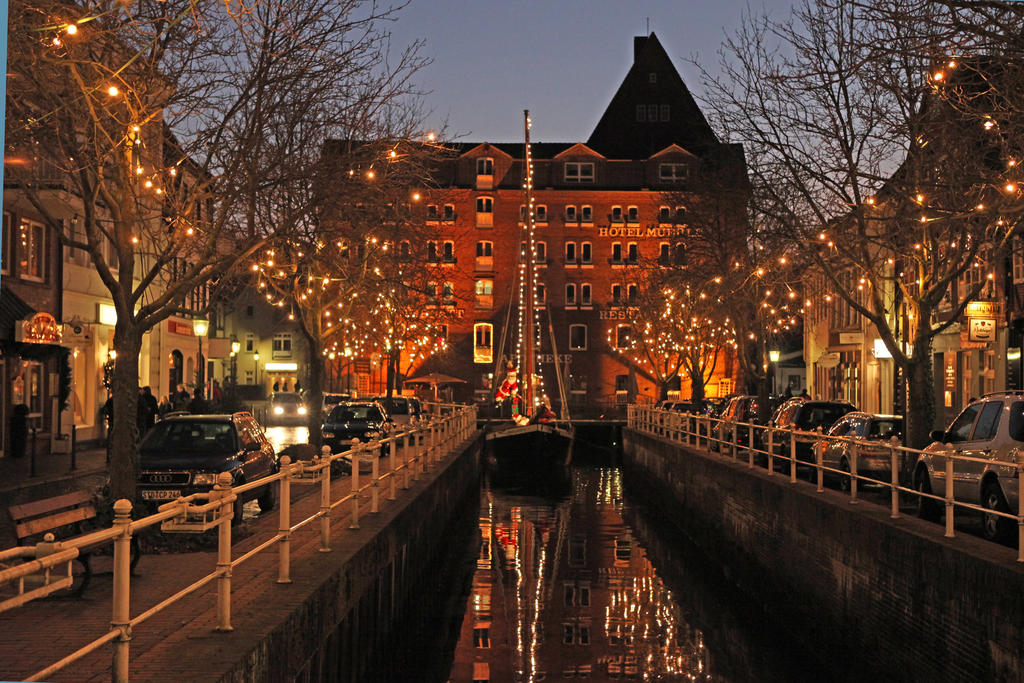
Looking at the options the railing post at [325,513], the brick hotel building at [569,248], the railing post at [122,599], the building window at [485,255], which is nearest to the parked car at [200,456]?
the railing post at [325,513]

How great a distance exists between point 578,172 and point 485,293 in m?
9.79

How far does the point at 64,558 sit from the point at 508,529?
2462cm

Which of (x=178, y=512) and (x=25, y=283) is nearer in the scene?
(x=178, y=512)

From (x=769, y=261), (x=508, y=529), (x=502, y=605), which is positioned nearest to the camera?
(x=502, y=605)

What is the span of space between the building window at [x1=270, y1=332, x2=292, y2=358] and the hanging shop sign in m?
65.6

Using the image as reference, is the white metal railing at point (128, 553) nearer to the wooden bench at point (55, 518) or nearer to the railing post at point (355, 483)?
the railing post at point (355, 483)

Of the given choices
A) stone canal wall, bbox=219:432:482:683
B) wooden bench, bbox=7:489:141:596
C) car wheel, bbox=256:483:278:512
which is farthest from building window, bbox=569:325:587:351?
wooden bench, bbox=7:489:141:596

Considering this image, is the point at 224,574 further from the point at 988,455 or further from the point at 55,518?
the point at 988,455

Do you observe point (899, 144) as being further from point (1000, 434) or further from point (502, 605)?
point (502, 605)

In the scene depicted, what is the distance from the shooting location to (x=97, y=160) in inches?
632

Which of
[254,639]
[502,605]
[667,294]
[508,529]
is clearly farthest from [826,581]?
A: [667,294]

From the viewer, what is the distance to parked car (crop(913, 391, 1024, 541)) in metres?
15.2

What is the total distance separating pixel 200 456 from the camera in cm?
1988

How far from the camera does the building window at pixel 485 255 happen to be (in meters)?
86.2
